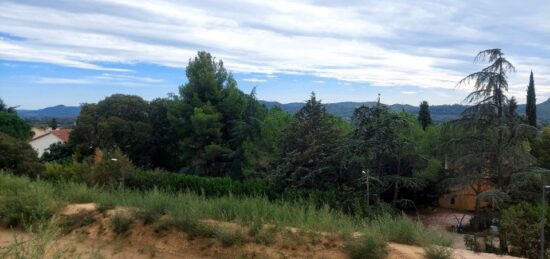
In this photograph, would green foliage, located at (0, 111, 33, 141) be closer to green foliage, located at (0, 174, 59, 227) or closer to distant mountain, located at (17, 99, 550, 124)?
distant mountain, located at (17, 99, 550, 124)

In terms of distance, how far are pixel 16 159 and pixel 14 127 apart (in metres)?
23.3

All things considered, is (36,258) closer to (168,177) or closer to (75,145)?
(168,177)

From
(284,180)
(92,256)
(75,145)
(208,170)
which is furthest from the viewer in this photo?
(75,145)

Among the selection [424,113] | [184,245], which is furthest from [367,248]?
[424,113]

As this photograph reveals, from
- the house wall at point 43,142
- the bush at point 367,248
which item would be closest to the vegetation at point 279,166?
the bush at point 367,248

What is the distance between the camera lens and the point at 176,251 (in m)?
8.90

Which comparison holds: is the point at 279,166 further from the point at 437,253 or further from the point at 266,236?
the point at 437,253

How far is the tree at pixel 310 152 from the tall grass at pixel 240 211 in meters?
13.1

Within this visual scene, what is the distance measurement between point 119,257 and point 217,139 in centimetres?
2715

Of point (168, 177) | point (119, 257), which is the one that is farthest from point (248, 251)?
point (168, 177)

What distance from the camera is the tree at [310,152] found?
23609mm

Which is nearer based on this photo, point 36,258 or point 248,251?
point 36,258

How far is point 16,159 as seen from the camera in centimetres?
2444

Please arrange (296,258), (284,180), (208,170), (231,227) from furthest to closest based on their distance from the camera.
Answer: (208,170) < (284,180) < (231,227) < (296,258)
